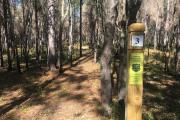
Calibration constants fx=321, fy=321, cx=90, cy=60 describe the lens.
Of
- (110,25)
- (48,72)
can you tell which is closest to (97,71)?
(48,72)

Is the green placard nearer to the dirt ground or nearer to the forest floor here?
the forest floor

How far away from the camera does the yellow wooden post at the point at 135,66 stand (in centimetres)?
550

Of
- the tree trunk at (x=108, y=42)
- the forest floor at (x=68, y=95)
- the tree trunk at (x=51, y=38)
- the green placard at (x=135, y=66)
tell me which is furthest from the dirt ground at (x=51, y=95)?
the green placard at (x=135, y=66)

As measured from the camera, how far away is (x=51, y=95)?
611 inches

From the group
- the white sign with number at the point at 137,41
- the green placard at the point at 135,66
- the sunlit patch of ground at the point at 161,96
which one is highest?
the white sign with number at the point at 137,41

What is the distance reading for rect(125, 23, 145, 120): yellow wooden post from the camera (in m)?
5.50

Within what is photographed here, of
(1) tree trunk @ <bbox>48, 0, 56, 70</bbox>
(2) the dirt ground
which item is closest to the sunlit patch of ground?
(2) the dirt ground

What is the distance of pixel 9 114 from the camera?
508 inches

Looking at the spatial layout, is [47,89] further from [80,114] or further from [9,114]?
[80,114]

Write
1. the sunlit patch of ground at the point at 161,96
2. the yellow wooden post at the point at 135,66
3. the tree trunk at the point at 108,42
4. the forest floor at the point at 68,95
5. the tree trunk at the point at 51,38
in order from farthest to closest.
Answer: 1. the tree trunk at the point at 51,38
2. the sunlit patch of ground at the point at 161,96
3. the forest floor at the point at 68,95
4. the tree trunk at the point at 108,42
5. the yellow wooden post at the point at 135,66

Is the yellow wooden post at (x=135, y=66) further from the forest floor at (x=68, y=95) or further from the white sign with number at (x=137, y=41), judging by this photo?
the forest floor at (x=68, y=95)

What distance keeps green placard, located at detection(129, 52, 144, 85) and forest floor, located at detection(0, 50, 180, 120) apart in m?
5.65

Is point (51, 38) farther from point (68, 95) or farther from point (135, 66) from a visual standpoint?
point (135, 66)

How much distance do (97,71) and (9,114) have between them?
9602 mm
